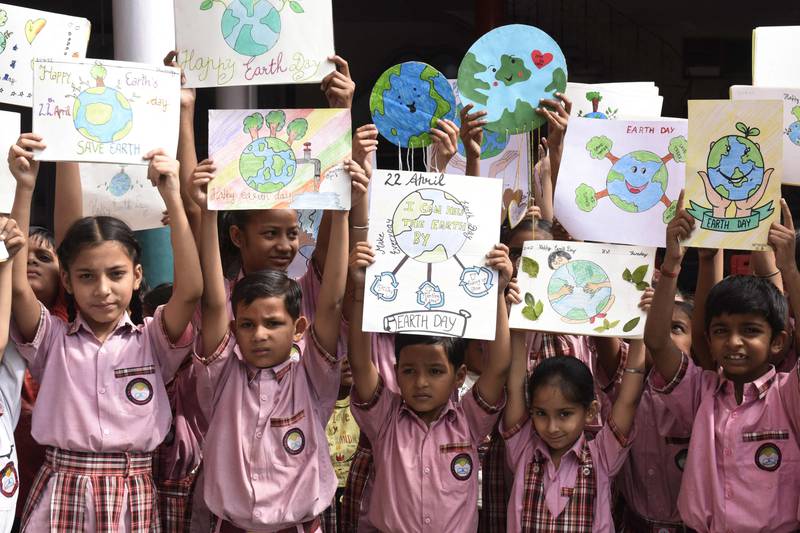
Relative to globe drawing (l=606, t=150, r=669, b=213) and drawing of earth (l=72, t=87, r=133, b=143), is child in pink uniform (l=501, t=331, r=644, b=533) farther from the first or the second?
drawing of earth (l=72, t=87, r=133, b=143)

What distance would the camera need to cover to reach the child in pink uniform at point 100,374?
332 centimetres

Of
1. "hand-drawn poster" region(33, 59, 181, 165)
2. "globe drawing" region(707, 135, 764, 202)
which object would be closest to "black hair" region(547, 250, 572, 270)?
"globe drawing" region(707, 135, 764, 202)

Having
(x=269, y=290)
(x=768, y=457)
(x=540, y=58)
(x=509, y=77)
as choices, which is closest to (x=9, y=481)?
(x=269, y=290)

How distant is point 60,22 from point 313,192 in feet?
3.42

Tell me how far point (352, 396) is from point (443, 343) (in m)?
0.34

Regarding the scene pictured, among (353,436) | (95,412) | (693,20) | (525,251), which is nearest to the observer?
(95,412)

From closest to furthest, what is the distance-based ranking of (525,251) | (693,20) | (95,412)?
(95,412) < (525,251) < (693,20)

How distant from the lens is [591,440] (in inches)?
144

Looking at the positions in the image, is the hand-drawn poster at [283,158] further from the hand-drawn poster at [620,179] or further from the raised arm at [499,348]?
the hand-drawn poster at [620,179]

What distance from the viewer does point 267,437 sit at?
344 centimetres

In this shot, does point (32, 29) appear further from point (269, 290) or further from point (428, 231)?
point (428, 231)

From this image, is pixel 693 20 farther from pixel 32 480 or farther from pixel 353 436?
pixel 32 480

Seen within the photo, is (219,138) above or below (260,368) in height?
above

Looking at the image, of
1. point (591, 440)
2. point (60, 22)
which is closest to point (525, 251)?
point (591, 440)
